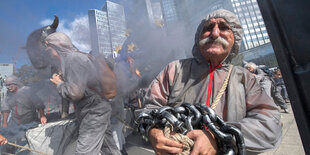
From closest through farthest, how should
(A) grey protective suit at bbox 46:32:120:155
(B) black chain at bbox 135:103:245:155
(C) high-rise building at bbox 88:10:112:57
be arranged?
(B) black chain at bbox 135:103:245:155
(A) grey protective suit at bbox 46:32:120:155
(C) high-rise building at bbox 88:10:112:57

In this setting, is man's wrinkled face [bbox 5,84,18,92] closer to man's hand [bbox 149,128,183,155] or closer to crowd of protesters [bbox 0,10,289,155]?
crowd of protesters [bbox 0,10,289,155]

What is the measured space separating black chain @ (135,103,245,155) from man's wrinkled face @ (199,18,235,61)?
0.59 m

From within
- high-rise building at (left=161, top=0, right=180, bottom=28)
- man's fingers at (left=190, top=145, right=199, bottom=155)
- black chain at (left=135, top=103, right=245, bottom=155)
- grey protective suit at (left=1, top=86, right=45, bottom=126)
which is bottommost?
man's fingers at (left=190, top=145, right=199, bottom=155)

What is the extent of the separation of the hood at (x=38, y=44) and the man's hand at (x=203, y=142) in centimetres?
323

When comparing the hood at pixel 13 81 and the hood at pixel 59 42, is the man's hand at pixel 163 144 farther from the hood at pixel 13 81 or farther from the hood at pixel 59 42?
the hood at pixel 13 81

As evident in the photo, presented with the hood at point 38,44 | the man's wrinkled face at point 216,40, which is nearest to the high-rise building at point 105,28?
the hood at point 38,44

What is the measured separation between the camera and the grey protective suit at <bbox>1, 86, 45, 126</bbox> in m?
4.03

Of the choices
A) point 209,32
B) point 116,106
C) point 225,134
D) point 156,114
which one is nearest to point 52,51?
point 116,106

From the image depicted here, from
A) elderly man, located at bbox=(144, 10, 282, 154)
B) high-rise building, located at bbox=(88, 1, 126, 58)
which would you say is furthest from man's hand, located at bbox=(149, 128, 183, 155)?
high-rise building, located at bbox=(88, 1, 126, 58)

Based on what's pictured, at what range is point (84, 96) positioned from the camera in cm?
230

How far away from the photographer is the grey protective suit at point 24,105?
13.2ft

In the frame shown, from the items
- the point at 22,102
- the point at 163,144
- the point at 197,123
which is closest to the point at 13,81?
the point at 22,102

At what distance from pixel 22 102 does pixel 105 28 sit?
3.28 m

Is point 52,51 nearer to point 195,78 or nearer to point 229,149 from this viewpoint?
point 195,78
